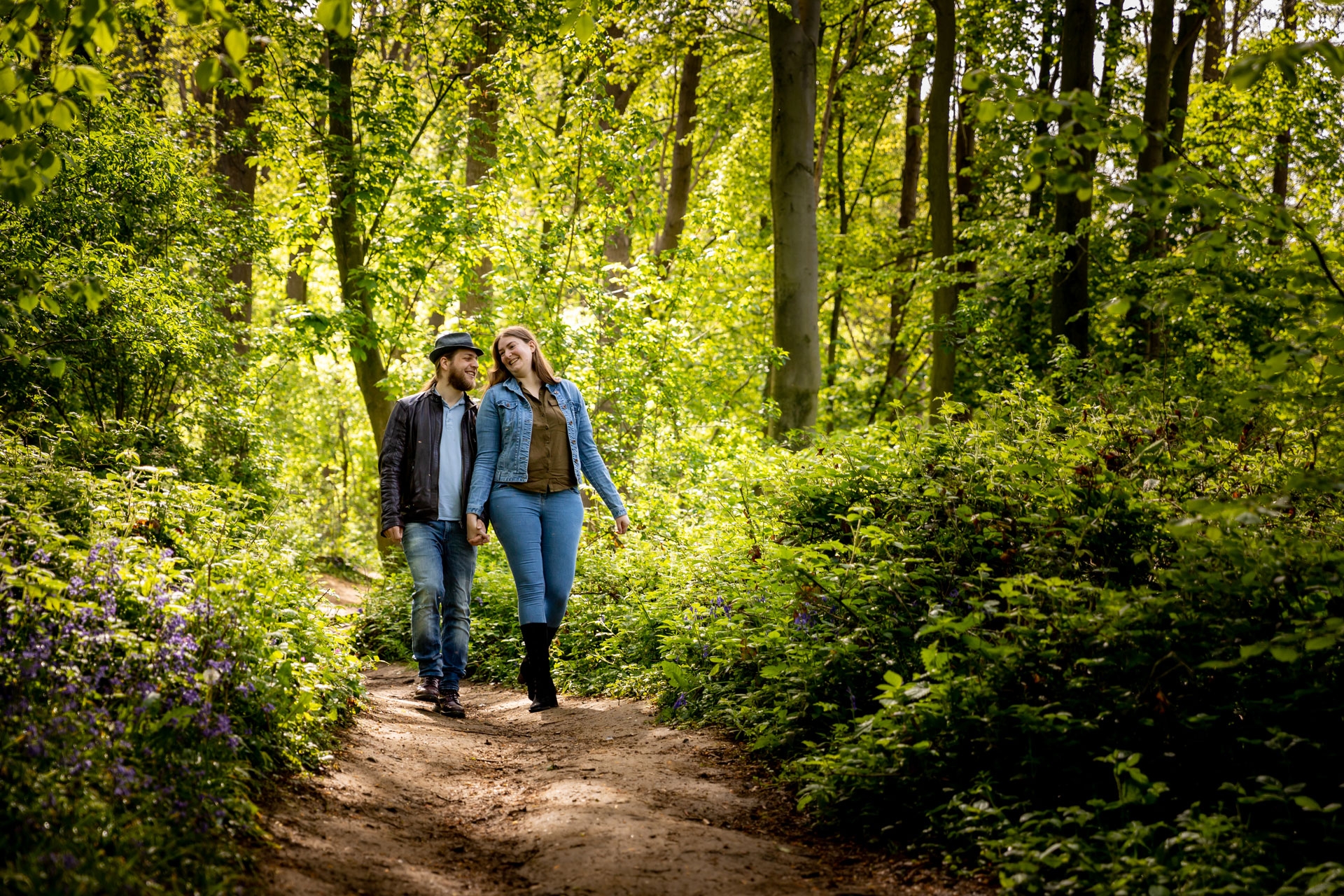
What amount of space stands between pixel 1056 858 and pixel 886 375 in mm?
17335

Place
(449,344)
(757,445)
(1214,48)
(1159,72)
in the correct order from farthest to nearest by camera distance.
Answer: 1. (1214,48)
2. (1159,72)
3. (757,445)
4. (449,344)

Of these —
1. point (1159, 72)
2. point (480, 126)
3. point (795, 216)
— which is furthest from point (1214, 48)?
point (480, 126)

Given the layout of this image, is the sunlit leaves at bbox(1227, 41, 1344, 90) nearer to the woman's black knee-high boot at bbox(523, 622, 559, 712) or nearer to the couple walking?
the couple walking

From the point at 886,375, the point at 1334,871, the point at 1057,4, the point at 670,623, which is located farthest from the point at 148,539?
the point at 886,375

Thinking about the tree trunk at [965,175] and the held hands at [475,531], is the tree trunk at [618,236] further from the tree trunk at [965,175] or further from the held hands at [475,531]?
the held hands at [475,531]

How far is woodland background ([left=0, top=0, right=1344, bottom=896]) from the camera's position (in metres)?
3.22

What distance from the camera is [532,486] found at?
20.6ft

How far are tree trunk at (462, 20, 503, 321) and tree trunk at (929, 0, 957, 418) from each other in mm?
6395

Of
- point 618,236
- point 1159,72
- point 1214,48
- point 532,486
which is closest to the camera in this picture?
point 532,486

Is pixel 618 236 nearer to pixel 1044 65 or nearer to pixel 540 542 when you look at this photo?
pixel 1044 65

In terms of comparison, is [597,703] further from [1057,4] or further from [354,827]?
[1057,4]

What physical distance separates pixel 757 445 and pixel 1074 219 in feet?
16.0

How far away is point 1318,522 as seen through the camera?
192 inches

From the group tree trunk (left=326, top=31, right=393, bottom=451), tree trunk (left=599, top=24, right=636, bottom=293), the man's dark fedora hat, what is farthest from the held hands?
tree trunk (left=599, top=24, right=636, bottom=293)
